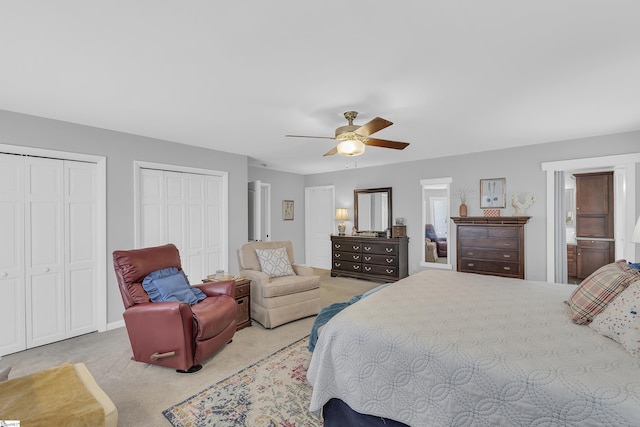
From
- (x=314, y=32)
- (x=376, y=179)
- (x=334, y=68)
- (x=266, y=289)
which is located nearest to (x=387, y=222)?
(x=376, y=179)

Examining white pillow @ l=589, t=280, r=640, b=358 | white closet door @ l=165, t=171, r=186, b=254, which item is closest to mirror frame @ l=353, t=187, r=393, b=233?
white closet door @ l=165, t=171, r=186, b=254

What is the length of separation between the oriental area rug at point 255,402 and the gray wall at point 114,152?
7.33ft

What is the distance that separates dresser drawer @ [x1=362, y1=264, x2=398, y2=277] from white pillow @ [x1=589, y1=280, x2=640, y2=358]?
389 centimetres

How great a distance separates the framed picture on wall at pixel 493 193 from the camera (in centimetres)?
470

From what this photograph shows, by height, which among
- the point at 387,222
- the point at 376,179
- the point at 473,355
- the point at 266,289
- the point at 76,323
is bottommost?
the point at 76,323

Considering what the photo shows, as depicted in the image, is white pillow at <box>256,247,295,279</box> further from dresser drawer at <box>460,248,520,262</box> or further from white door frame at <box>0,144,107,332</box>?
dresser drawer at <box>460,248,520,262</box>

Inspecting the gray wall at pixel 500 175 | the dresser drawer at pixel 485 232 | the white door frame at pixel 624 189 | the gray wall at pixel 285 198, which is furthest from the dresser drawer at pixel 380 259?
the white door frame at pixel 624 189

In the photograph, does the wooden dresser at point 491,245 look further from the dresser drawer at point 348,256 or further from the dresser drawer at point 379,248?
the dresser drawer at point 348,256

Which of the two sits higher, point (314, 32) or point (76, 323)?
point (314, 32)

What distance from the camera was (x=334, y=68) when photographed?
2146 millimetres

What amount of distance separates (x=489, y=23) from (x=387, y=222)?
454 centimetres

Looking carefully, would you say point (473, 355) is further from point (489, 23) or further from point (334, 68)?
point (334, 68)

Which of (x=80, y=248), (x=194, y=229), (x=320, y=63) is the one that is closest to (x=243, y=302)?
(x=194, y=229)

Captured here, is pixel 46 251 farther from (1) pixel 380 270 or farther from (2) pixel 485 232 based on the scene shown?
(2) pixel 485 232
